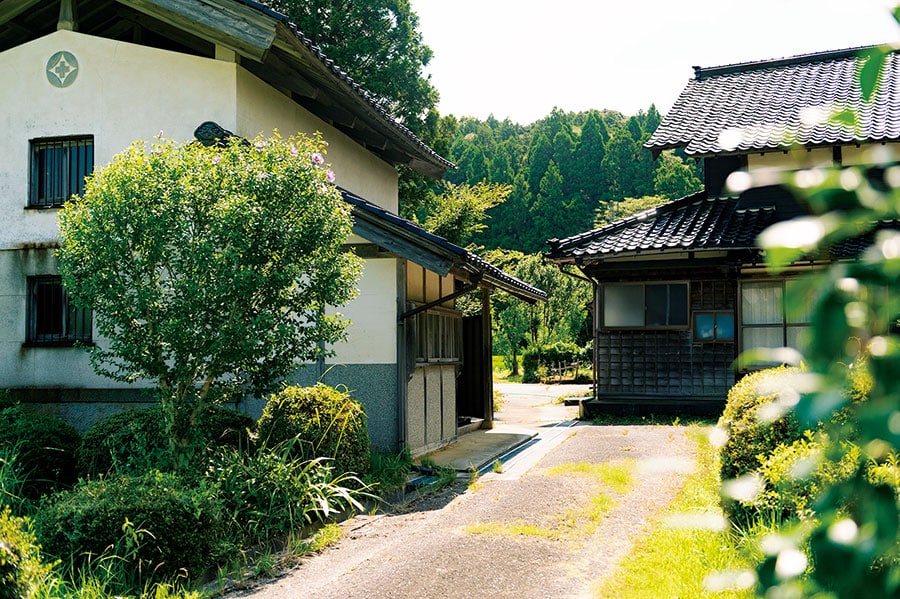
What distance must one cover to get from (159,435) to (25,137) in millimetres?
5612

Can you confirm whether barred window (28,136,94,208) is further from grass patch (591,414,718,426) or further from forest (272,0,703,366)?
forest (272,0,703,366)

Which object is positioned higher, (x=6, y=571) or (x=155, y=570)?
(x=6, y=571)

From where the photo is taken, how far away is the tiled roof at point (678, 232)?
1373 centimetres

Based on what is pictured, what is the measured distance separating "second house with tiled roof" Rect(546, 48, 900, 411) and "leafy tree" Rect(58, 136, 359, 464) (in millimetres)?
7730

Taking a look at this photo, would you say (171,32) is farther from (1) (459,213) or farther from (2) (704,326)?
Result: (1) (459,213)

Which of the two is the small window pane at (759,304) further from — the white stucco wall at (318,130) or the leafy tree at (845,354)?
the leafy tree at (845,354)

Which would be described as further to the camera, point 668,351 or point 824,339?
point 668,351

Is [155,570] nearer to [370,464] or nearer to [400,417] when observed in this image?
[370,464]

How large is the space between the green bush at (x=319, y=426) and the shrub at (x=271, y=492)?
240 mm

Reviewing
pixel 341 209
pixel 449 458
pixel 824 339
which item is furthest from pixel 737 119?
pixel 824 339

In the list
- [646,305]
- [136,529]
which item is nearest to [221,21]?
[136,529]

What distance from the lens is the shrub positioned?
273 inches

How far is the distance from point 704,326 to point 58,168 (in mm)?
11000

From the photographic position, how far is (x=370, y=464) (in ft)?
30.8
